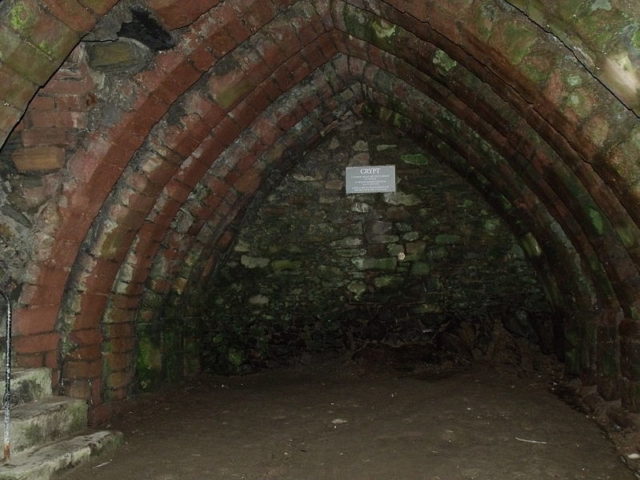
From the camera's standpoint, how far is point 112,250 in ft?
13.6

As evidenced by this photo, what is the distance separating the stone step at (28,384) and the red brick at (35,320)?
0.26m

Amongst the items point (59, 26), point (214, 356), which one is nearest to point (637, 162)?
point (59, 26)

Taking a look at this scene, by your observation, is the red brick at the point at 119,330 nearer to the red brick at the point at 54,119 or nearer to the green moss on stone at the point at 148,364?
the green moss on stone at the point at 148,364

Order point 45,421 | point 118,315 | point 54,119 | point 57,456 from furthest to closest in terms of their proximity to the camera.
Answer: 1. point 118,315
2. point 54,119
3. point 45,421
4. point 57,456

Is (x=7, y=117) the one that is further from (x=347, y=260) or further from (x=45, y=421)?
(x=347, y=260)

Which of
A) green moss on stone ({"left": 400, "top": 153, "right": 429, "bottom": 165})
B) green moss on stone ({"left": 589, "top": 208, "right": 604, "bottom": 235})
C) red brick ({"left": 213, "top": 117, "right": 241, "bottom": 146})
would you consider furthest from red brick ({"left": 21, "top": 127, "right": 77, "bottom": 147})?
green moss on stone ({"left": 400, "top": 153, "right": 429, "bottom": 165})

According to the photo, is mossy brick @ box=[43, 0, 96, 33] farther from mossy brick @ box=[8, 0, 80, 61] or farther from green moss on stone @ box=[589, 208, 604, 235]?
green moss on stone @ box=[589, 208, 604, 235]

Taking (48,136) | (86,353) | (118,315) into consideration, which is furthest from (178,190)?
(86,353)

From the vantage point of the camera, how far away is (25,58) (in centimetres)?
287

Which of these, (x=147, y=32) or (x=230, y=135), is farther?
(x=230, y=135)

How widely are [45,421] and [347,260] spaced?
3700 mm

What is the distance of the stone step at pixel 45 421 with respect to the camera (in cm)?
318

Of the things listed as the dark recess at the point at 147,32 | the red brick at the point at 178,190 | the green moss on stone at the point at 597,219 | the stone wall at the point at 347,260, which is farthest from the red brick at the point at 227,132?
the green moss on stone at the point at 597,219

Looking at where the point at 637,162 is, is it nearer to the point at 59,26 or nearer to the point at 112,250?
the point at 59,26
